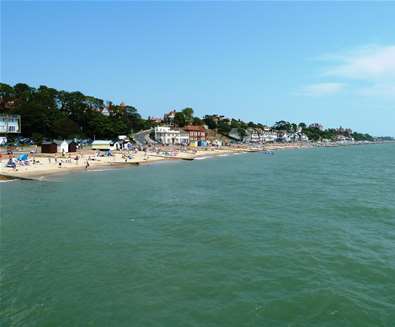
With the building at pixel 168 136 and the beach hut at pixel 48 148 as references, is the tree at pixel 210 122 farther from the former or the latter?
the beach hut at pixel 48 148

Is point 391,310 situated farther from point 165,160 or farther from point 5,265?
point 165,160

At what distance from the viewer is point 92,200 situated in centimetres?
2639

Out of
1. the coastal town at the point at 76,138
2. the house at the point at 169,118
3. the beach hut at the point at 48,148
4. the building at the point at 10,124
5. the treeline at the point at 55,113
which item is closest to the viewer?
the coastal town at the point at 76,138

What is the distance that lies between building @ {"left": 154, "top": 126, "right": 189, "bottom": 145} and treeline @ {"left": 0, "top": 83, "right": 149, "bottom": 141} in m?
13.9

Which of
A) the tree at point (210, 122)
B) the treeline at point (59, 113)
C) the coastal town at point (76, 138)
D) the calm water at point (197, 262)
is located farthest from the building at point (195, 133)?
the calm water at point (197, 262)

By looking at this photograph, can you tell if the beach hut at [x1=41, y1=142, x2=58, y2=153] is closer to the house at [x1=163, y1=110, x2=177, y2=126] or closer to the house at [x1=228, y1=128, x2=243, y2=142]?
the house at [x1=163, y1=110, x2=177, y2=126]

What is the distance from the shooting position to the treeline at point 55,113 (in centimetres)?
7525

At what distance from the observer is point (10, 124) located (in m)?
70.2

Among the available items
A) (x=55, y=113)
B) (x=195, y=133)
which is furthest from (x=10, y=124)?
(x=195, y=133)

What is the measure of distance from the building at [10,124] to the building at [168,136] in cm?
4688

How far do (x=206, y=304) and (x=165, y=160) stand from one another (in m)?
59.7

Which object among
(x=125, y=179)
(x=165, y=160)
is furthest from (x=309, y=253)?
(x=165, y=160)

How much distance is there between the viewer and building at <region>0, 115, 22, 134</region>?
6862 centimetres

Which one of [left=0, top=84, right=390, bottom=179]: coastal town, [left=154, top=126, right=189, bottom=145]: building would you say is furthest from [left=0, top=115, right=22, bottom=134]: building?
[left=154, top=126, right=189, bottom=145]: building
